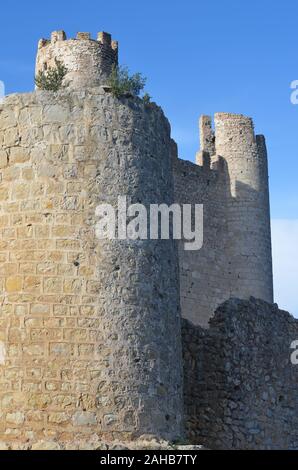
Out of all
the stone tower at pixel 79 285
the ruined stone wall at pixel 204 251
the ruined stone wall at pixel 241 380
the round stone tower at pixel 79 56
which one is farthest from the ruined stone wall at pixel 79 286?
the round stone tower at pixel 79 56

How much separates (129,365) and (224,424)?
2647mm

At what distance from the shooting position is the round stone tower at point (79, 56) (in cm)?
2806

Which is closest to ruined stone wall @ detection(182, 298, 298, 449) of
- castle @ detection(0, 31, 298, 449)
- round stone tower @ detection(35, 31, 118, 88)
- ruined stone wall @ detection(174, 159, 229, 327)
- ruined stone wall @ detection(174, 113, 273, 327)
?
castle @ detection(0, 31, 298, 449)

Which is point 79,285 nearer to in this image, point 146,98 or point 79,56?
point 146,98

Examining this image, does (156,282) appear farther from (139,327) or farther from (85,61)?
(85,61)

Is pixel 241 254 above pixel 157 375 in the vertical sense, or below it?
above

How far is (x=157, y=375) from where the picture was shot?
8789 millimetres

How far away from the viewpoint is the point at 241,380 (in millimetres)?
11258

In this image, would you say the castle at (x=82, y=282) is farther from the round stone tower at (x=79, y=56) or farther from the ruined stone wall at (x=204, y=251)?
the round stone tower at (x=79, y=56)

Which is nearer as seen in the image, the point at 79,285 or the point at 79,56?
the point at 79,285

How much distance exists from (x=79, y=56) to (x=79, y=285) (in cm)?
2042

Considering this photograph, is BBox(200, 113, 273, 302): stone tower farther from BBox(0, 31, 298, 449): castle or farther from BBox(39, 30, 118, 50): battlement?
BBox(0, 31, 298, 449): castle

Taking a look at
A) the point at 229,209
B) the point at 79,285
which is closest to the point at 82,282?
the point at 79,285
